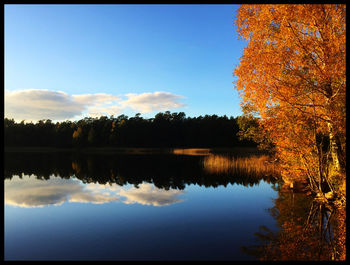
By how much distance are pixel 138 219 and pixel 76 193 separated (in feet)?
24.5

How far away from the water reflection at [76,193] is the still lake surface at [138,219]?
6 cm

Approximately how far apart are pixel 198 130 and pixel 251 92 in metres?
88.9

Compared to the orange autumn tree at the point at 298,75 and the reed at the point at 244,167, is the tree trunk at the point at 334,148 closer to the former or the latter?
the orange autumn tree at the point at 298,75

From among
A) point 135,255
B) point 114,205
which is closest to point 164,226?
point 135,255

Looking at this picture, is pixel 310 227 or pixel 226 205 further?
pixel 226 205

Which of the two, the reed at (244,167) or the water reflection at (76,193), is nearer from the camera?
the water reflection at (76,193)

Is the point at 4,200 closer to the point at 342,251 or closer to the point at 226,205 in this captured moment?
the point at 226,205

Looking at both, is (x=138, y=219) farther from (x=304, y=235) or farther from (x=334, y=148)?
(x=334, y=148)

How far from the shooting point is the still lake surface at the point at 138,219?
7645 millimetres

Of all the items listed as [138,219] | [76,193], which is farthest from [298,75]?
[76,193]

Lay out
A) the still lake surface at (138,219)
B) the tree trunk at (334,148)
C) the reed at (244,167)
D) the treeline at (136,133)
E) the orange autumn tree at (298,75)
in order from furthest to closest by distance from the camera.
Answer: the treeline at (136,133), the reed at (244,167), the tree trunk at (334,148), the orange autumn tree at (298,75), the still lake surface at (138,219)

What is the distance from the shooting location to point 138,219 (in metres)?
10.9

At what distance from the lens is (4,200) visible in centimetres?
1465

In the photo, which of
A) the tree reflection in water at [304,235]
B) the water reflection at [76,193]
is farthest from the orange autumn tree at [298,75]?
the water reflection at [76,193]
